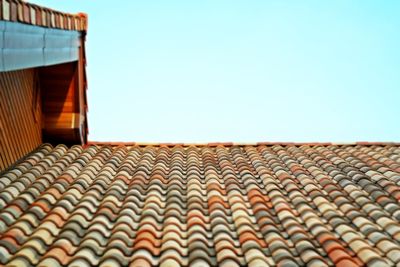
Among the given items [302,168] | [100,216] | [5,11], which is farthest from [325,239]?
[5,11]

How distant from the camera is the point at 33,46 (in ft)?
24.1

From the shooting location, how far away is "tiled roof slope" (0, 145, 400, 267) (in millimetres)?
5414

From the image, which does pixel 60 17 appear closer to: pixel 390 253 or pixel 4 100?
pixel 4 100

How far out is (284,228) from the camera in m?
6.27

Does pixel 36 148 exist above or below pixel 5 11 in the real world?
below

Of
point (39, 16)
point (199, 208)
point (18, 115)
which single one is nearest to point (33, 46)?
point (39, 16)

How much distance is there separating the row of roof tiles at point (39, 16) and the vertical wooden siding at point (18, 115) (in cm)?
107

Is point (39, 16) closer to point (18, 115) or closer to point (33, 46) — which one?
point (33, 46)

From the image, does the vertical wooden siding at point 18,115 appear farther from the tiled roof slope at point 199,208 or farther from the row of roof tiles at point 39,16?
the row of roof tiles at point 39,16

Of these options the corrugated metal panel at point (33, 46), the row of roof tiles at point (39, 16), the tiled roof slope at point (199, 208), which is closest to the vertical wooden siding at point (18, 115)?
the tiled roof slope at point (199, 208)

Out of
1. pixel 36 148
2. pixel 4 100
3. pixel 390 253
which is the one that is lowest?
pixel 36 148

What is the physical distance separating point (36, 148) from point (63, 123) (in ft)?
2.40

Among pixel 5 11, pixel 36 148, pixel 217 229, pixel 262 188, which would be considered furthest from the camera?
pixel 36 148

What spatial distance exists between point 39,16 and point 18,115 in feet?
7.03
